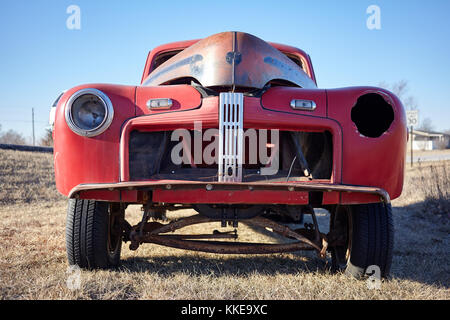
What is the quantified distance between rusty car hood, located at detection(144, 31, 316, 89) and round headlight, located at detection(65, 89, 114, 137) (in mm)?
649

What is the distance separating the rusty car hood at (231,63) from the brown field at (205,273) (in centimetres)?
130

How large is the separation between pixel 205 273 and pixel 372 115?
5.24 feet

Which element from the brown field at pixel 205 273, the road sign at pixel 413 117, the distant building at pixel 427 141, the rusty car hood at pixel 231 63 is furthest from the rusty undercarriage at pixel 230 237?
the distant building at pixel 427 141

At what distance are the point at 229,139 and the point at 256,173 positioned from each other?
37 centimetres

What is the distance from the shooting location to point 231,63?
2.28 m

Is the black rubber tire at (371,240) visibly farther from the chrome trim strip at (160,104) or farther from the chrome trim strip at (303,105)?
the chrome trim strip at (160,104)

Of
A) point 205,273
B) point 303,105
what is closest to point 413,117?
point 303,105

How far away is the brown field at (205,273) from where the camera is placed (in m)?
2.06

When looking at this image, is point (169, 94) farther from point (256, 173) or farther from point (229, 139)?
point (256, 173)

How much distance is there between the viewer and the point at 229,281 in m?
2.28

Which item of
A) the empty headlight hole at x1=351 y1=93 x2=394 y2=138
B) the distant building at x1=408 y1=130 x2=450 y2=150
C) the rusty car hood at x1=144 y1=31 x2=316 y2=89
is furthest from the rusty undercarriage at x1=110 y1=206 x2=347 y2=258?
the distant building at x1=408 y1=130 x2=450 y2=150

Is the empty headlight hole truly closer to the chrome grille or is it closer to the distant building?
the chrome grille

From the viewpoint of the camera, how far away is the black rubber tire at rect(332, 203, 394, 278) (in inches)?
92.8

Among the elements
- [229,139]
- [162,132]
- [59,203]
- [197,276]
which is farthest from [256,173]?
[59,203]
